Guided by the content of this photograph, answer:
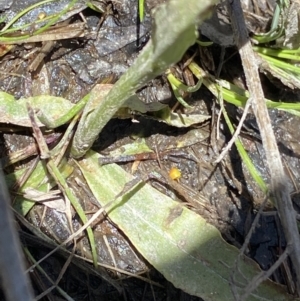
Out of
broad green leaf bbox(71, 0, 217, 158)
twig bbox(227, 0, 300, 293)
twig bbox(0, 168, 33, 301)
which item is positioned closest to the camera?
twig bbox(0, 168, 33, 301)

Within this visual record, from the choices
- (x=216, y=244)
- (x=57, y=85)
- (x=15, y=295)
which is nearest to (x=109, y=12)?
(x=57, y=85)

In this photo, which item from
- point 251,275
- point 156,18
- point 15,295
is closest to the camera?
point 15,295

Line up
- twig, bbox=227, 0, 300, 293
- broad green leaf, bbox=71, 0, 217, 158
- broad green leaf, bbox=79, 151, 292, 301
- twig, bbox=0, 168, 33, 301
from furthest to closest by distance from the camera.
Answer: broad green leaf, bbox=79, 151, 292, 301, twig, bbox=227, 0, 300, 293, broad green leaf, bbox=71, 0, 217, 158, twig, bbox=0, 168, 33, 301

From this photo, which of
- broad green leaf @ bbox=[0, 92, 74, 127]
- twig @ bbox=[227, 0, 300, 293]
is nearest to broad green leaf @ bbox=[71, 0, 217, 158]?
broad green leaf @ bbox=[0, 92, 74, 127]

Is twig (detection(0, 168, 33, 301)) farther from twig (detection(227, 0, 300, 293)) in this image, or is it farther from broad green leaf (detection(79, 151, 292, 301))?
broad green leaf (detection(79, 151, 292, 301))

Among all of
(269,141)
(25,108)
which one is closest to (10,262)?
(269,141)

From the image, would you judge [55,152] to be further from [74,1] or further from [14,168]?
[74,1]

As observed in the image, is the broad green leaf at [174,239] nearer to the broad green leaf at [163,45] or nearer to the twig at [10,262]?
the broad green leaf at [163,45]
